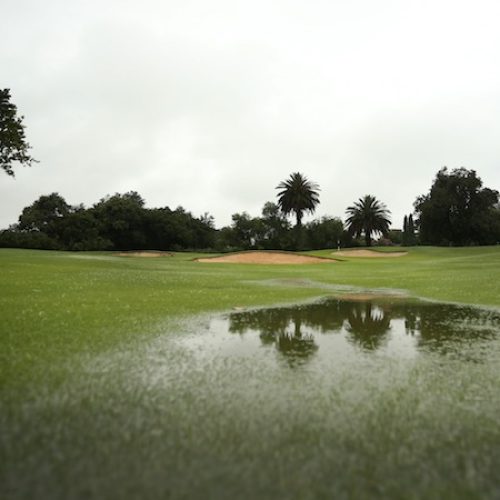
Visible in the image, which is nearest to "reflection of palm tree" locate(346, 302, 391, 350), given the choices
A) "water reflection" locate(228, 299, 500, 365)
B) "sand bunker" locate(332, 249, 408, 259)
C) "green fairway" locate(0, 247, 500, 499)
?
"water reflection" locate(228, 299, 500, 365)

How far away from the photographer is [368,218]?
84500 millimetres

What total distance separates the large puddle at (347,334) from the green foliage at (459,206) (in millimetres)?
57083

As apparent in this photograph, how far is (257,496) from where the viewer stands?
9.83 ft

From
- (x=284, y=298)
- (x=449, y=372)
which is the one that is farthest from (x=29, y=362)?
(x=284, y=298)

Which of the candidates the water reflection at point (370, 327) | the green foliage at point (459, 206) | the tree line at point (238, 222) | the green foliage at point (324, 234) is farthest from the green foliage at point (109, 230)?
the water reflection at point (370, 327)

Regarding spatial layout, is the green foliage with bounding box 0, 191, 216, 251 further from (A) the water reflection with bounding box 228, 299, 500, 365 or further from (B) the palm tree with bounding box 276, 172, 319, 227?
(A) the water reflection with bounding box 228, 299, 500, 365

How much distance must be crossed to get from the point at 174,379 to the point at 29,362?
2.60m

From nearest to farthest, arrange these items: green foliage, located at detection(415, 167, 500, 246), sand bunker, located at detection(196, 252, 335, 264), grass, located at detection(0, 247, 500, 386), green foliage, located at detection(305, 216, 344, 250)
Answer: grass, located at detection(0, 247, 500, 386) → sand bunker, located at detection(196, 252, 335, 264) → green foliage, located at detection(415, 167, 500, 246) → green foliage, located at detection(305, 216, 344, 250)

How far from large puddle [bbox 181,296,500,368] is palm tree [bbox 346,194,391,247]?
7377 centimetres

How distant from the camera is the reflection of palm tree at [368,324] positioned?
343 inches

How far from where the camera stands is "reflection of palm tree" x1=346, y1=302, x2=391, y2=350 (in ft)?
28.6

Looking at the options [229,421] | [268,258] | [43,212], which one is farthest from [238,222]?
[229,421]

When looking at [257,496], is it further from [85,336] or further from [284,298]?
[284,298]

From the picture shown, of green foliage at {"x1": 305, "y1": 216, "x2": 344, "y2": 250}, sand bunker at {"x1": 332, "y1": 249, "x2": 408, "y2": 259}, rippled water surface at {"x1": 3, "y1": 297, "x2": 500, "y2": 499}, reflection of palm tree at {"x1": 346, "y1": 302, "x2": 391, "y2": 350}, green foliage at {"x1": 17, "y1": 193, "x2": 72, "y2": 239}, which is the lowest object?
reflection of palm tree at {"x1": 346, "y1": 302, "x2": 391, "y2": 350}
